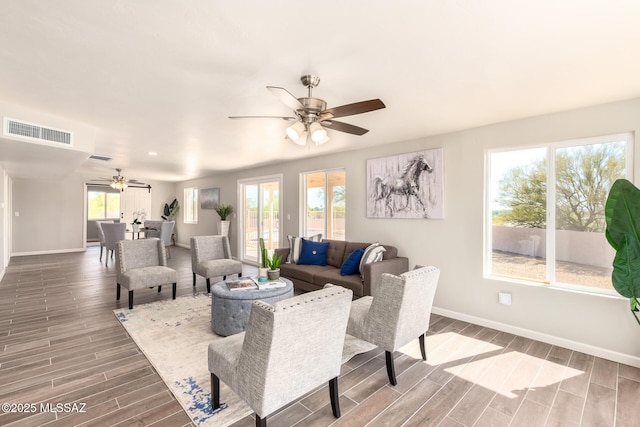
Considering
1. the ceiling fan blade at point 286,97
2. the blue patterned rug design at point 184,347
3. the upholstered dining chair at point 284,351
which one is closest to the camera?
the upholstered dining chair at point 284,351

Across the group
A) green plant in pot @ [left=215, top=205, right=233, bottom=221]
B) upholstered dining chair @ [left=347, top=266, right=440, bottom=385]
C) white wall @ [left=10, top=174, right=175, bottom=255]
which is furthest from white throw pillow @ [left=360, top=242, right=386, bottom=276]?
white wall @ [left=10, top=174, right=175, bottom=255]

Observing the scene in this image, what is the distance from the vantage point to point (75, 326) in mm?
3389

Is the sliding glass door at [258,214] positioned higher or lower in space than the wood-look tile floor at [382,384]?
higher

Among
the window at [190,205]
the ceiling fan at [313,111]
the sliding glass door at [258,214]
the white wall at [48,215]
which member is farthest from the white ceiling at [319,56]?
the white wall at [48,215]

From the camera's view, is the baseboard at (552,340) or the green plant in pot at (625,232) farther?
A: the baseboard at (552,340)

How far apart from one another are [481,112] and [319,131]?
6.25ft

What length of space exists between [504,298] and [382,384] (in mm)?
2005

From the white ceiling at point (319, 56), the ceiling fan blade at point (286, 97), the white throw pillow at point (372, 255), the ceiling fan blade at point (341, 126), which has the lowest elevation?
the white throw pillow at point (372, 255)

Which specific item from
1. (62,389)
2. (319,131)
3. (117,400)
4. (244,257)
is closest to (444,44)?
(319,131)

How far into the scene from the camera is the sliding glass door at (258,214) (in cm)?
689

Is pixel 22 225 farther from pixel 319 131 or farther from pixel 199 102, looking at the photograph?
pixel 319 131

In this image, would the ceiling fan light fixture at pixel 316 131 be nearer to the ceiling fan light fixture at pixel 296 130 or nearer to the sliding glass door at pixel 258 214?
the ceiling fan light fixture at pixel 296 130

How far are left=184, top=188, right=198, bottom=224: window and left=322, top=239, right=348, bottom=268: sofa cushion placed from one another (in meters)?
6.50

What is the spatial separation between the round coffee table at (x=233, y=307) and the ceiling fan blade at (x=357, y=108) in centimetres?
199
